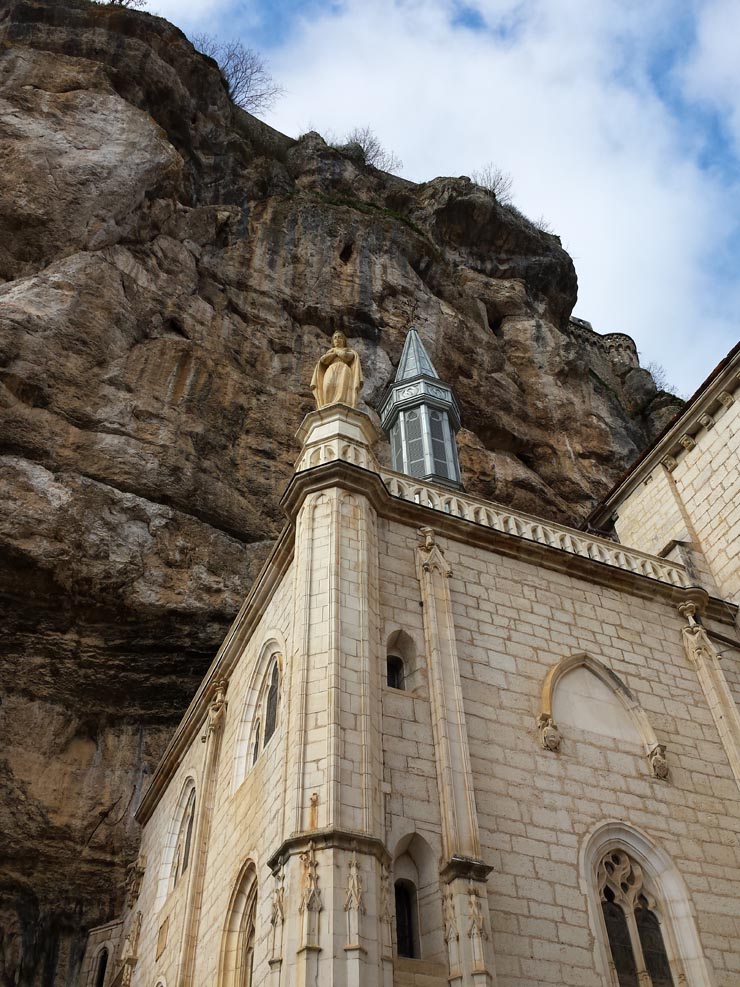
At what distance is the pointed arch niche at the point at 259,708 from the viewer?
35.1ft

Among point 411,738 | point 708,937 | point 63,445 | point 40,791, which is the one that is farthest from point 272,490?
point 708,937

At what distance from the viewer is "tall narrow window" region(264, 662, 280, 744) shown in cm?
1052

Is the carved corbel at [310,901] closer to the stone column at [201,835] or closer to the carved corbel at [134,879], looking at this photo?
the stone column at [201,835]

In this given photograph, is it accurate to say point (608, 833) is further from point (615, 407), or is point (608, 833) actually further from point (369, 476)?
point (615, 407)

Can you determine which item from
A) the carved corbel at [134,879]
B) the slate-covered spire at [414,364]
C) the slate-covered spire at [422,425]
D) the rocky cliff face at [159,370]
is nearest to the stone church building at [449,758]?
the carved corbel at [134,879]

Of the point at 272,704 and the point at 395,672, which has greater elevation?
the point at 272,704

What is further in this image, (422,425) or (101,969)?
(422,425)

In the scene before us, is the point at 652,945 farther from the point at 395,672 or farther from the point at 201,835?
the point at 201,835

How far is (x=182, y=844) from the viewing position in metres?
13.4

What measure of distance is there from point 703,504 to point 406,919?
9074 mm

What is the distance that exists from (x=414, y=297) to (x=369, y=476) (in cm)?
1579

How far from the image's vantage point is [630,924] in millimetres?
8844

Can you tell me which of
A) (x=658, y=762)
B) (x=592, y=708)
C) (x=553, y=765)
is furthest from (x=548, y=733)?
(x=658, y=762)

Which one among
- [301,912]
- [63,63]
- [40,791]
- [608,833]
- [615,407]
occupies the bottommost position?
[301,912]
